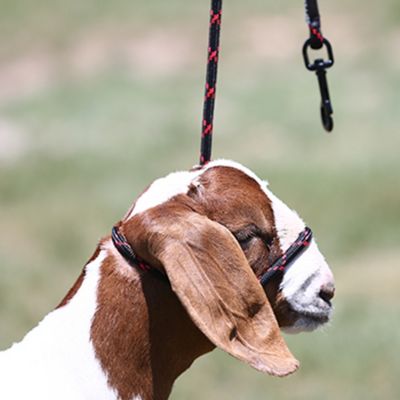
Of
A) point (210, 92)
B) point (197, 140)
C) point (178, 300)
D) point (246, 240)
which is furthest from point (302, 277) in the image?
point (197, 140)

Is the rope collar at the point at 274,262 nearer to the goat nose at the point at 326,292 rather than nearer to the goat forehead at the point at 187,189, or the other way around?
the goat forehead at the point at 187,189

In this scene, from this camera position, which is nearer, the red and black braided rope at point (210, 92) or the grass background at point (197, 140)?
the red and black braided rope at point (210, 92)

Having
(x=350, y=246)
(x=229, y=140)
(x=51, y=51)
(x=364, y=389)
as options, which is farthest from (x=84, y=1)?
(x=364, y=389)

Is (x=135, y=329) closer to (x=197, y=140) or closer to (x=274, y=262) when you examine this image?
(x=274, y=262)

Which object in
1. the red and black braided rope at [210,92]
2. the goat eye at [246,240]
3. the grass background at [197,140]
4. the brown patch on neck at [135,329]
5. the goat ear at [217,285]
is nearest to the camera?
the goat ear at [217,285]

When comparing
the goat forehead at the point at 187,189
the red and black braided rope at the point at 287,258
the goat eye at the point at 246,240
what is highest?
the goat forehead at the point at 187,189

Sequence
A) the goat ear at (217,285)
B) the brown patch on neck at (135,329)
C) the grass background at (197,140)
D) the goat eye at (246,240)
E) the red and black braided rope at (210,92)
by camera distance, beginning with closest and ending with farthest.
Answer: the goat ear at (217,285) < the brown patch on neck at (135,329) < the goat eye at (246,240) < the red and black braided rope at (210,92) < the grass background at (197,140)

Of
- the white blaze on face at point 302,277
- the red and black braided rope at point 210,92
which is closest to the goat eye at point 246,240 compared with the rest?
the white blaze on face at point 302,277

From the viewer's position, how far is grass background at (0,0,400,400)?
9.84m

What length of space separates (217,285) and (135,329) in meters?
0.47

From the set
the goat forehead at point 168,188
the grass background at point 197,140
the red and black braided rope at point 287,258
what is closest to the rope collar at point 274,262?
the red and black braided rope at point 287,258

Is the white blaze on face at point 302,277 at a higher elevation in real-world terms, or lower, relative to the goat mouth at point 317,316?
higher

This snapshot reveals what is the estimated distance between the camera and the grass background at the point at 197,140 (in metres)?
9.84

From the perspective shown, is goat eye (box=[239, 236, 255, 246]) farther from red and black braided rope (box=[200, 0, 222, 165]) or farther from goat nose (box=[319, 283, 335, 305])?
red and black braided rope (box=[200, 0, 222, 165])
